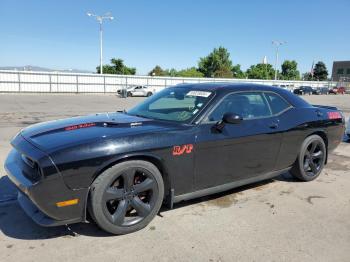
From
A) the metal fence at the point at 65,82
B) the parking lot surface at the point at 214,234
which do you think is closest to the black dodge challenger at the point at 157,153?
the parking lot surface at the point at 214,234

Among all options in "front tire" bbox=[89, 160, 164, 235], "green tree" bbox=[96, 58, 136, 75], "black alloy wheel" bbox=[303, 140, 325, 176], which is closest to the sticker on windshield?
"front tire" bbox=[89, 160, 164, 235]

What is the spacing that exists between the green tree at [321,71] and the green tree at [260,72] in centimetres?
2770

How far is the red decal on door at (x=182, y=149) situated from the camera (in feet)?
11.6

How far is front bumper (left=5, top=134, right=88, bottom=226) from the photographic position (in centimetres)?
292

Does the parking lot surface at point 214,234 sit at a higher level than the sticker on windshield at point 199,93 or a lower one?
lower

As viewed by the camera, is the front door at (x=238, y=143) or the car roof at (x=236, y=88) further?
the car roof at (x=236, y=88)

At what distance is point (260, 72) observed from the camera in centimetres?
8594

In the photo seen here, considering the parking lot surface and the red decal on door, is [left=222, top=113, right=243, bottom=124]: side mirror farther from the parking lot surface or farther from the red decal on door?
the parking lot surface

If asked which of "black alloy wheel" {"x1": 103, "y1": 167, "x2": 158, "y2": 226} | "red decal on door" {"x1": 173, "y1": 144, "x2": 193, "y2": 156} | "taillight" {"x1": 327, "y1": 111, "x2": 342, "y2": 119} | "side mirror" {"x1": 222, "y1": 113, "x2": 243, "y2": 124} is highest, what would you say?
"side mirror" {"x1": 222, "y1": 113, "x2": 243, "y2": 124}

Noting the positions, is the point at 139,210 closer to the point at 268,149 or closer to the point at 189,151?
Result: the point at 189,151

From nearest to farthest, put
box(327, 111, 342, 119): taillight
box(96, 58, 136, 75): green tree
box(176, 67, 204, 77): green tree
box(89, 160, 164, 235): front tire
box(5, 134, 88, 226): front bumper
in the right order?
1. box(5, 134, 88, 226): front bumper
2. box(89, 160, 164, 235): front tire
3. box(327, 111, 342, 119): taillight
4. box(96, 58, 136, 75): green tree
5. box(176, 67, 204, 77): green tree

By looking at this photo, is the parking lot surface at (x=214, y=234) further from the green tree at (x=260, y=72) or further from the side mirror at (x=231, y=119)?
the green tree at (x=260, y=72)

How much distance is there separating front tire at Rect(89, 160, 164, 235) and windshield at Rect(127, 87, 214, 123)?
0.82m

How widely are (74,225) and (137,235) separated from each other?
69 centimetres
